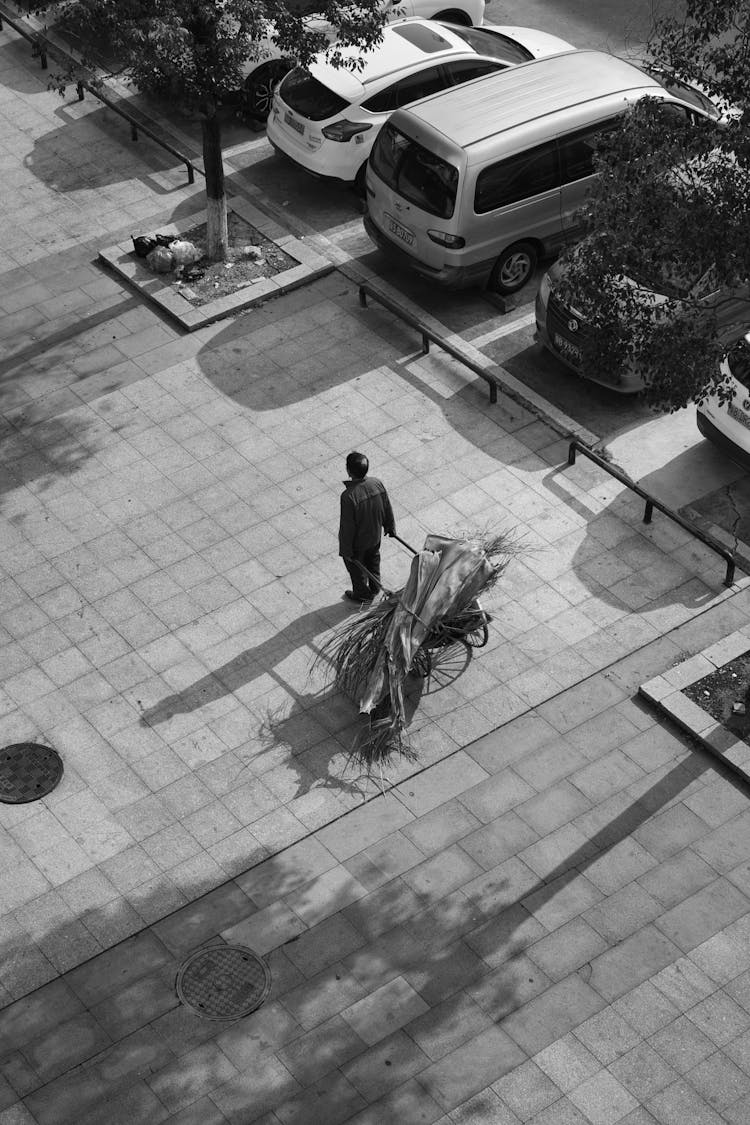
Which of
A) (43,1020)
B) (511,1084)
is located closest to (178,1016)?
(43,1020)

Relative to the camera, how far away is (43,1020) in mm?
9227

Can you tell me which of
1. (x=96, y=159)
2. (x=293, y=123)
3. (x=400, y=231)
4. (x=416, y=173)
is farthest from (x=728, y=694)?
(x=96, y=159)

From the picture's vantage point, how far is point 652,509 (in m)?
13.0

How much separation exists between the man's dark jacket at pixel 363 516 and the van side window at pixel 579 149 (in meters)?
5.77

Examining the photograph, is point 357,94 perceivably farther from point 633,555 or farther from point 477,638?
point 477,638

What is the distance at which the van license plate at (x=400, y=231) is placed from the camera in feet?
50.3

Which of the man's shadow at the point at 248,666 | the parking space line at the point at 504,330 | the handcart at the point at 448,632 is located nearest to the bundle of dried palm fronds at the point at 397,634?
the handcart at the point at 448,632

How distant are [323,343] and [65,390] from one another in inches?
106

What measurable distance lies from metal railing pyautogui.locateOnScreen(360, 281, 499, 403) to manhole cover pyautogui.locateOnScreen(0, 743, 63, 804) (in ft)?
18.9

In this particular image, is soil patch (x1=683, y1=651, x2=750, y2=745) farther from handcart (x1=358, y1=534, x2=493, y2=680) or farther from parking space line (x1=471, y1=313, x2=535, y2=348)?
parking space line (x1=471, y1=313, x2=535, y2=348)

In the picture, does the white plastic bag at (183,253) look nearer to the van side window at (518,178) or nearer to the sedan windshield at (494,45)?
the van side window at (518,178)

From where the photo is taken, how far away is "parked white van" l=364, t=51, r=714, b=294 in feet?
49.1

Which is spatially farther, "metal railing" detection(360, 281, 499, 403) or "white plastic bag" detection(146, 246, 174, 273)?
"white plastic bag" detection(146, 246, 174, 273)

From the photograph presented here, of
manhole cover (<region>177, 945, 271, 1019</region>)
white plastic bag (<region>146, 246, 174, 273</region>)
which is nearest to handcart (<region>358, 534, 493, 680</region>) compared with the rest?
manhole cover (<region>177, 945, 271, 1019</region>)
